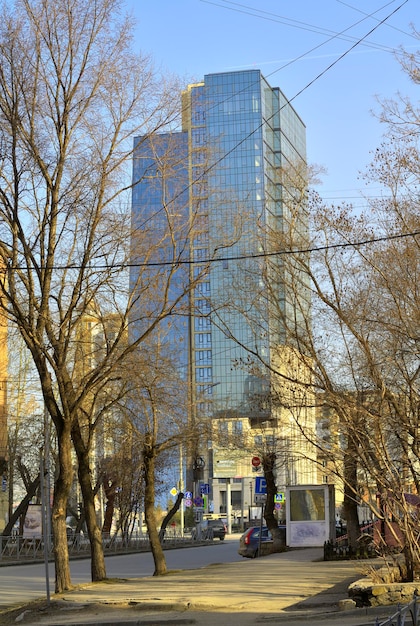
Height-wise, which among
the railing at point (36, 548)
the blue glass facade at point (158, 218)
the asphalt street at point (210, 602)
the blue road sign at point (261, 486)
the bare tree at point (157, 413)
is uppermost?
the blue glass facade at point (158, 218)

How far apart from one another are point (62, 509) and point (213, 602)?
14.9 feet

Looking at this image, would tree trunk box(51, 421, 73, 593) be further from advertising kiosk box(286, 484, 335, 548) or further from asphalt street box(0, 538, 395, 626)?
advertising kiosk box(286, 484, 335, 548)

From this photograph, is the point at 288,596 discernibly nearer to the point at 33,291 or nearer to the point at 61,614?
the point at 61,614

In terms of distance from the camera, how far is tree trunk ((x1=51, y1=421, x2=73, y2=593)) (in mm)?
18906

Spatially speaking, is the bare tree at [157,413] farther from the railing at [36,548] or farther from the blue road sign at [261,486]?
the railing at [36,548]

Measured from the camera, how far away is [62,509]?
1930cm

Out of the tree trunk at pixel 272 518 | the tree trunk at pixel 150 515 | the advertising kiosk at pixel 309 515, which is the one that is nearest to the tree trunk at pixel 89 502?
the tree trunk at pixel 150 515

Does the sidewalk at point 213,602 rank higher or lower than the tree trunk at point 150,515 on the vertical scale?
lower

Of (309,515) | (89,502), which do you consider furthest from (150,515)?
(309,515)

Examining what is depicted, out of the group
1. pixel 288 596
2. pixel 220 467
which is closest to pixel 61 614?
pixel 288 596

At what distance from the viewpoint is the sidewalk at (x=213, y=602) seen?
14391 mm

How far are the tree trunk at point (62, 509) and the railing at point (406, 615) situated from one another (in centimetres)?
913

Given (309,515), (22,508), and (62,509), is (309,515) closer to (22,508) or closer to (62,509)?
(62,509)

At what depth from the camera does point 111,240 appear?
63.7 ft
